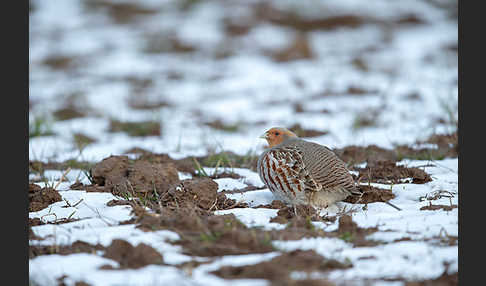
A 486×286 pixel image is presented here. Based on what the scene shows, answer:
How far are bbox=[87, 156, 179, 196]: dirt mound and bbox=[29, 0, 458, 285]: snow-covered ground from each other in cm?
20

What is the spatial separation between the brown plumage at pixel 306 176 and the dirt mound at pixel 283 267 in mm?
1099

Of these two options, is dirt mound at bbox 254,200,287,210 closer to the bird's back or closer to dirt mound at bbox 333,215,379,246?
the bird's back

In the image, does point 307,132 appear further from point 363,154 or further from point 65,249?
point 65,249

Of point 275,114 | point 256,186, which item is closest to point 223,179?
point 256,186

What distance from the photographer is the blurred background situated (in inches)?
248

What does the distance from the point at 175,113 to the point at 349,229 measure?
5.25 meters

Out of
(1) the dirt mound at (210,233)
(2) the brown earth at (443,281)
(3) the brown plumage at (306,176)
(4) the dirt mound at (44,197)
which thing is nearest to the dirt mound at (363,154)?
(3) the brown plumage at (306,176)

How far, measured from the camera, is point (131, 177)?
384 centimetres

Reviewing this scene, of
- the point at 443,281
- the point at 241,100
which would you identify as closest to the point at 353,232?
the point at 443,281

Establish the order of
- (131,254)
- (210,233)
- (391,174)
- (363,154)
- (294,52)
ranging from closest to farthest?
(131,254), (210,233), (391,174), (363,154), (294,52)

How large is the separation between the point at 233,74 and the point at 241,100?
155cm

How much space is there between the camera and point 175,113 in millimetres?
7699

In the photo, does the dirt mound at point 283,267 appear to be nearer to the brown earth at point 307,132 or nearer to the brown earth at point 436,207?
the brown earth at point 436,207

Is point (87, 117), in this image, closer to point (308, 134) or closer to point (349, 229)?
point (308, 134)
